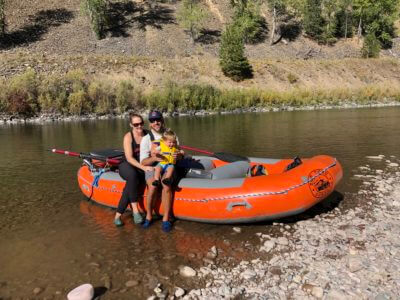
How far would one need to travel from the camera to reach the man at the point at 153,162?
22.5 ft

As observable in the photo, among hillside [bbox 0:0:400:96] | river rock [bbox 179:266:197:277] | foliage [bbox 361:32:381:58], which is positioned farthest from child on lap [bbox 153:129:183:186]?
foliage [bbox 361:32:381:58]

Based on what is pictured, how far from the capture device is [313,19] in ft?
217

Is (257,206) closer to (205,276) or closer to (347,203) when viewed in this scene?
(205,276)

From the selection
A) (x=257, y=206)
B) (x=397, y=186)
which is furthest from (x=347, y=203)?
(x=257, y=206)

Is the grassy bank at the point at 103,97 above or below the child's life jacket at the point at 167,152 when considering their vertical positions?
below

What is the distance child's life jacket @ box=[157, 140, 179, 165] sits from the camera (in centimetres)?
673

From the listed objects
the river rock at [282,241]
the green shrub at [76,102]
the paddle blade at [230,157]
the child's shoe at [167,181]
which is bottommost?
the green shrub at [76,102]

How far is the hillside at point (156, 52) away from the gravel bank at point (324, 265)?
36.8 meters

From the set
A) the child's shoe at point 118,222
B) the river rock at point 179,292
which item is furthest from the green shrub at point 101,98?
the river rock at point 179,292

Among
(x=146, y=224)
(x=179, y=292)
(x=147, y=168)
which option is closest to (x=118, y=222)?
(x=146, y=224)

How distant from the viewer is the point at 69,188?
10070mm

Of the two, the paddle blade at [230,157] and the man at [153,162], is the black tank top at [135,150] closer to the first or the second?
the man at [153,162]

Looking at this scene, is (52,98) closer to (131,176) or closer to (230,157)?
(230,157)

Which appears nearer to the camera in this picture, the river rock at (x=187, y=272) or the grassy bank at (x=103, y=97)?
the river rock at (x=187, y=272)
